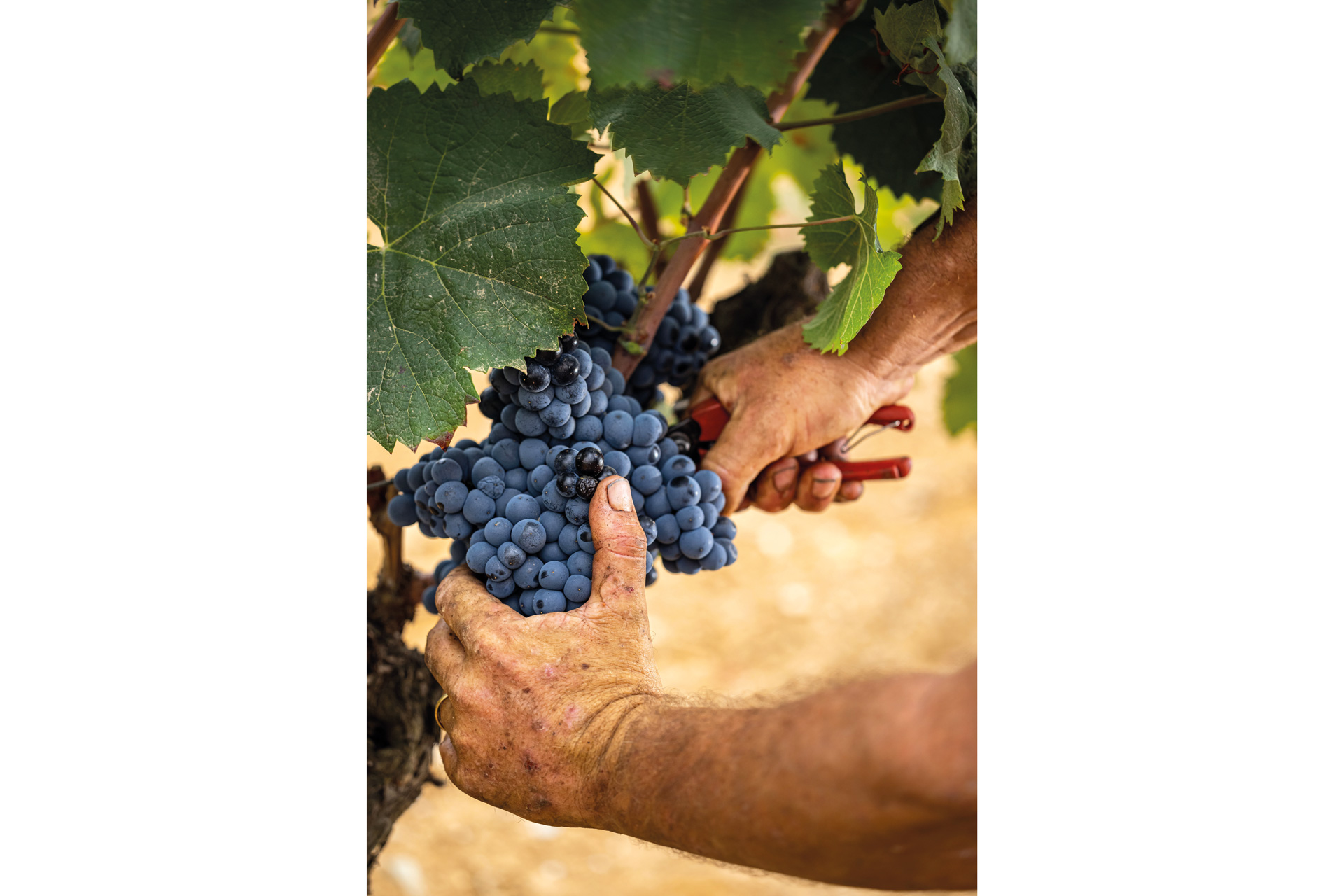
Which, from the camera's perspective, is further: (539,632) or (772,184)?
(772,184)

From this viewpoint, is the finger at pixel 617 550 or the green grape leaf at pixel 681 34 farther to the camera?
the finger at pixel 617 550

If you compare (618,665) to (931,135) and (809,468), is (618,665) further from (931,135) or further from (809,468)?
(931,135)

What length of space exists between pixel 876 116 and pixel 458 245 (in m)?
0.57

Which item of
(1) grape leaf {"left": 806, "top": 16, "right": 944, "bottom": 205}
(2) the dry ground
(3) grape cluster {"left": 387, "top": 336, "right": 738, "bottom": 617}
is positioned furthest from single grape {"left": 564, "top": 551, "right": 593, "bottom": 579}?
(2) the dry ground

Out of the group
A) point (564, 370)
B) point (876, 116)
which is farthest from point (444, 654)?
point (876, 116)

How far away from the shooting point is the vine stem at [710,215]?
0.82 metres

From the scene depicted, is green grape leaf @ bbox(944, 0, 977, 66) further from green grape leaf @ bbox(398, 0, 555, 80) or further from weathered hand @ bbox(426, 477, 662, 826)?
weathered hand @ bbox(426, 477, 662, 826)

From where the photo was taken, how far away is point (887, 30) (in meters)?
0.69

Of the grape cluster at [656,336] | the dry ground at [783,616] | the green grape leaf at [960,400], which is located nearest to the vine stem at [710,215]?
the grape cluster at [656,336]

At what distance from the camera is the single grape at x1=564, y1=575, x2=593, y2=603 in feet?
2.26

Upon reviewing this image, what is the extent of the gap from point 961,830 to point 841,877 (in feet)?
0.25

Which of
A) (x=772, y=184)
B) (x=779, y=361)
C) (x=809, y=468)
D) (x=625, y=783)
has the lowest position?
(x=625, y=783)

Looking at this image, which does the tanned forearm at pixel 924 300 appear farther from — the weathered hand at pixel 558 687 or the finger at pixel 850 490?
the weathered hand at pixel 558 687

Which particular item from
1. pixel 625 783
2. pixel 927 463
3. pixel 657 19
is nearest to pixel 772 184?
pixel 657 19
